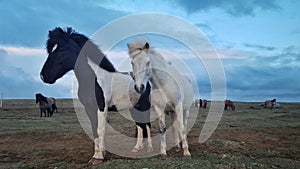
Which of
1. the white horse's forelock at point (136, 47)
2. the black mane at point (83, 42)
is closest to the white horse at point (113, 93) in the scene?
the black mane at point (83, 42)

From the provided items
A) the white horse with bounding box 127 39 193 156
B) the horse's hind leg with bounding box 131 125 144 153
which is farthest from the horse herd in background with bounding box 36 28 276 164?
the horse's hind leg with bounding box 131 125 144 153

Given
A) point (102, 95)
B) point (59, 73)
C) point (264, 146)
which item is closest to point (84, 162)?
point (102, 95)

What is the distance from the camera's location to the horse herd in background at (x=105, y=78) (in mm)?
6934

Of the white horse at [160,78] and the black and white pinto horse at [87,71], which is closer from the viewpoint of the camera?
the white horse at [160,78]

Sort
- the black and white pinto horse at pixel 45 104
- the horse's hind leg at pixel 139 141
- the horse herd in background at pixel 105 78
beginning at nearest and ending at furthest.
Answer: the horse herd in background at pixel 105 78
the horse's hind leg at pixel 139 141
the black and white pinto horse at pixel 45 104

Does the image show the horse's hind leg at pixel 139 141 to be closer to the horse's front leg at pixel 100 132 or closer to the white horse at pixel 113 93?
the white horse at pixel 113 93

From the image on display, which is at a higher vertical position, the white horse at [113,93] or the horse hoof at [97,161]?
the white horse at [113,93]

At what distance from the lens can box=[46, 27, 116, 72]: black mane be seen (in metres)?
7.09

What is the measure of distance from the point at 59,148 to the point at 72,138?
2.24 meters

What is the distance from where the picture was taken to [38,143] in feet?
36.0

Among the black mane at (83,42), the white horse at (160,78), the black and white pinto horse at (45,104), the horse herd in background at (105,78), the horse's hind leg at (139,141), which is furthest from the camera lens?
the black and white pinto horse at (45,104)

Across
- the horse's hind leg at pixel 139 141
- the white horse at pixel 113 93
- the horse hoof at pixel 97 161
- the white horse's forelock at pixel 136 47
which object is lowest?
the horse hoof at pixel 97 161

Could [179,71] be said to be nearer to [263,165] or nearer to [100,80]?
[100,80]

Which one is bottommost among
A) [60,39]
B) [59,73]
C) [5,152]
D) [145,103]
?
[5,152]
